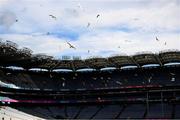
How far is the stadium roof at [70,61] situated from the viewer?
80250mm

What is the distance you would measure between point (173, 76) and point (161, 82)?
2.98 metres

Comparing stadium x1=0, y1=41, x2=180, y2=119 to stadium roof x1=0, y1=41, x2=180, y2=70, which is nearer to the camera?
stadium roof x1=0, y1=41, x2=180, y2=70

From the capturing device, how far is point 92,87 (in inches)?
3802

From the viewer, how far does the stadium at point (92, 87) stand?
85750 mm

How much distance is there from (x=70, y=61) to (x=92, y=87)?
32.2ft

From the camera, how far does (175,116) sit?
80.6 meters

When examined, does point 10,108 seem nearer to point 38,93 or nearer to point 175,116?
point 38,93

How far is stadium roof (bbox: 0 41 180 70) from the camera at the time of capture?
80.2m

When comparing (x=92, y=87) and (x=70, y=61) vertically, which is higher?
(x=70, y=61)

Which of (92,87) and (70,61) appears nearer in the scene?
(70,61)

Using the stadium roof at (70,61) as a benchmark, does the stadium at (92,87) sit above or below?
below

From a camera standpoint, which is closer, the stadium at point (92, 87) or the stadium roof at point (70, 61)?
the stadium roof at point (70, 61)

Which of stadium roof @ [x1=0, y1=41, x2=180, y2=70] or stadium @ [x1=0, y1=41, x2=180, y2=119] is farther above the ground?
stadium roof @ [x1=0, y1=41, x2=180, y2=70]

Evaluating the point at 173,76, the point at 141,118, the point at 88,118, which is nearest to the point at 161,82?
the point at 173,76
